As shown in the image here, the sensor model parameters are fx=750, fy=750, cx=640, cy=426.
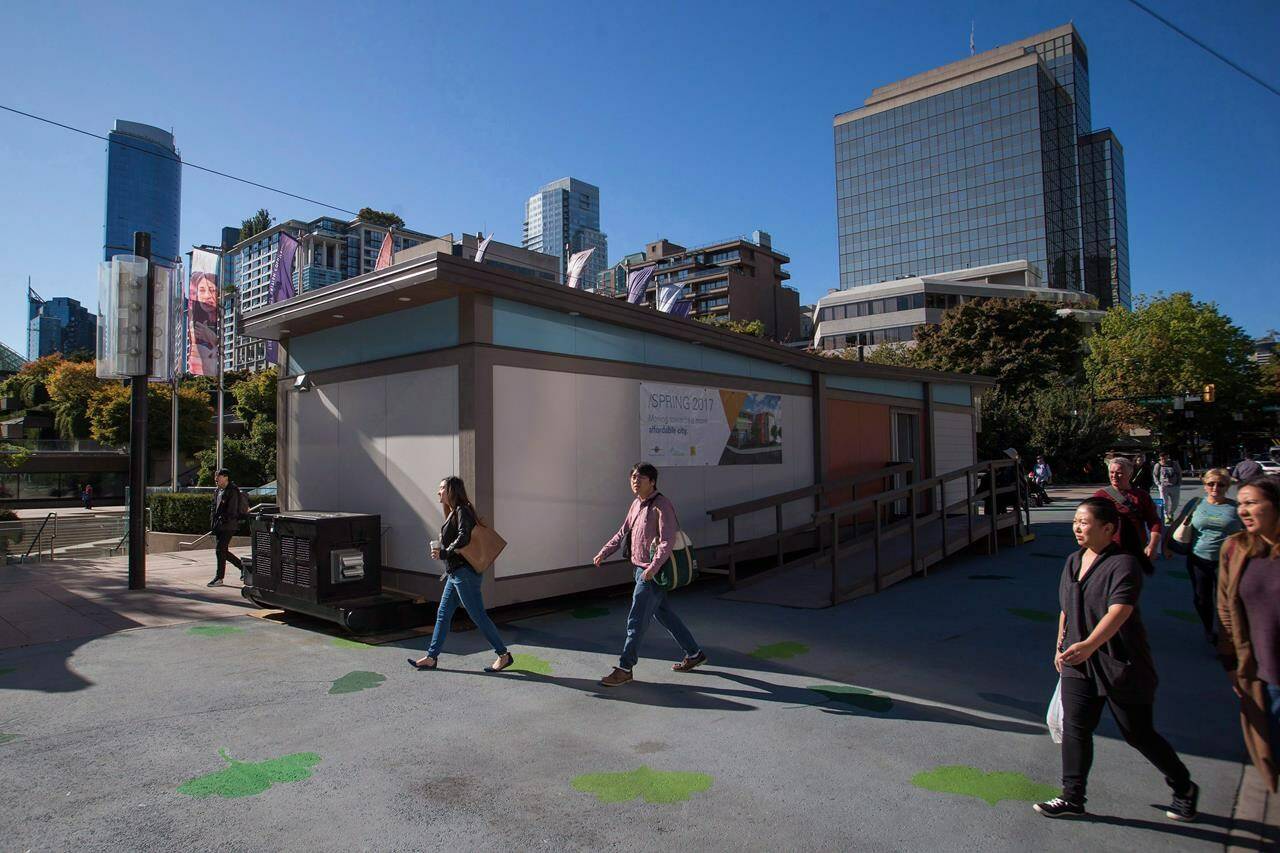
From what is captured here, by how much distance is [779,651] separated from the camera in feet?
21.2

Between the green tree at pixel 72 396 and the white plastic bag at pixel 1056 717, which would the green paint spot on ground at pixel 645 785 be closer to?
the white plastic bag at pixel 1056 717

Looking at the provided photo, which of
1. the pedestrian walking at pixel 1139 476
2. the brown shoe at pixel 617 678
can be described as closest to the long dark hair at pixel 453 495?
the brown shoe at pixel 617 678

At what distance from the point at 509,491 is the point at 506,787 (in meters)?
4.10

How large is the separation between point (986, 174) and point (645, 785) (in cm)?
12380

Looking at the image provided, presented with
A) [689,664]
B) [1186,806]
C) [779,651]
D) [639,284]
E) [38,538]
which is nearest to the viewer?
[1186,806]

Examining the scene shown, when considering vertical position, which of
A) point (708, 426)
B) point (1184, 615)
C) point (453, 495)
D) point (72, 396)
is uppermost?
point (72, 396)

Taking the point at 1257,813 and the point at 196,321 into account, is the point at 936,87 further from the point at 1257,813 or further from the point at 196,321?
the point at 1257,813

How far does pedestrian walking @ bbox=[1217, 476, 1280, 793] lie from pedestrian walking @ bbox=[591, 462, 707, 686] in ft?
10.6

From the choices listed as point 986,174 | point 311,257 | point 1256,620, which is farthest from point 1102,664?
point 986,174

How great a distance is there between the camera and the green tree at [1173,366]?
44.7 meters

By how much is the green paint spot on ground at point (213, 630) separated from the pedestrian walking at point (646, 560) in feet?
13.3

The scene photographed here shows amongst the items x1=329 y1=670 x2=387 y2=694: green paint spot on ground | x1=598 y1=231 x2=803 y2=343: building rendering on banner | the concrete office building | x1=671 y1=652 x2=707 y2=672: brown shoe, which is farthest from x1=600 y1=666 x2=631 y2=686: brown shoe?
x1=598 y1=231 x2=803 y2=343: building rendering on banner

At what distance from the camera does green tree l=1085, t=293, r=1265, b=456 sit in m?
44.7

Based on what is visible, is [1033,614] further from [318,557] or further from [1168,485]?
[1168,485]
